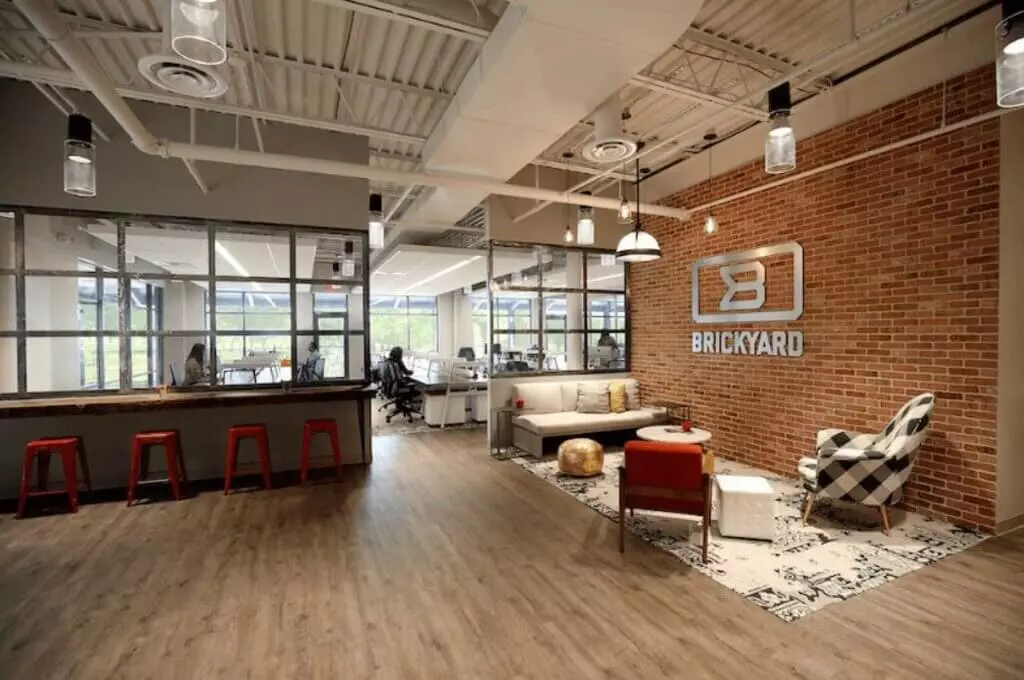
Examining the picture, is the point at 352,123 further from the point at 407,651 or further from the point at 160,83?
the point at 407,651

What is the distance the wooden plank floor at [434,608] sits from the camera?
2205mm

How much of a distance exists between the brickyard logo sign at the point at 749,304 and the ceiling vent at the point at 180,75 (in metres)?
5.04

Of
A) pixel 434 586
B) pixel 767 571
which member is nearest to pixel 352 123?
pixel 434 586

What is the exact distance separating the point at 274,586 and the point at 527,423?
3.50 metres

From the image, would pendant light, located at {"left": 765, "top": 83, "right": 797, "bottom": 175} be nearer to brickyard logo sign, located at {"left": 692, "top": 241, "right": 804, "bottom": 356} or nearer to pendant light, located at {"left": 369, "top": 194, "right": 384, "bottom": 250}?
brickyard logo sign, located at {"left": 692, "top": 241, "right": 804, "bottom": 356}

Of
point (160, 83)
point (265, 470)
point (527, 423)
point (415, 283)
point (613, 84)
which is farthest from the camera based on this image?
point (415, 283)

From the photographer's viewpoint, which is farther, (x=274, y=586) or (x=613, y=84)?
(x=613, y=84)

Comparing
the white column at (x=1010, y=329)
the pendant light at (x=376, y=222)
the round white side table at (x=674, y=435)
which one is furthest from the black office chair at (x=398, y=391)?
the white column at (x=1010, y=329)

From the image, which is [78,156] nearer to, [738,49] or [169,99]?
[169,99]

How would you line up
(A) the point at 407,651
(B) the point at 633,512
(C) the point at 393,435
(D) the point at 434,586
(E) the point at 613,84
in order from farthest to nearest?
1. (C) the point at 393,435
2. (B) the point at 633,512
3. (E) the point at 613,84
4. (D) the point at 434,586
5. (A) the point at 407,651

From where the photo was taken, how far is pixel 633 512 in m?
3.96

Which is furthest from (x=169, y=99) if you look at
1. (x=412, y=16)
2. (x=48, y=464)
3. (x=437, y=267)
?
(x=437, y=267)

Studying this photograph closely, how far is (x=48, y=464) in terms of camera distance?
4.39 meters

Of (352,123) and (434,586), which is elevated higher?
(352,123)
